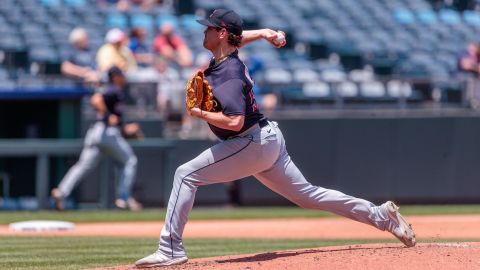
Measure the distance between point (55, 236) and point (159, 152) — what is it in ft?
13.0

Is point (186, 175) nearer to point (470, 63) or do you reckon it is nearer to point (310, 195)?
point (310, 195)

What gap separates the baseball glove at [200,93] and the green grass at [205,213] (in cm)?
632

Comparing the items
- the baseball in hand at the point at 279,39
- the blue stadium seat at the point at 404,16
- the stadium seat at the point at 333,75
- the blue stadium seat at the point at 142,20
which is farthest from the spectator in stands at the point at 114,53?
the blue stadium seat at the point at 404,16

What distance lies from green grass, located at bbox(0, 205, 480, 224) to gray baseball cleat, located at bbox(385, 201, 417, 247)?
6.03m

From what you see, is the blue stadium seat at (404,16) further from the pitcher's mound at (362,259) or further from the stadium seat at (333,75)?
the pitcher's mound at (362,259)

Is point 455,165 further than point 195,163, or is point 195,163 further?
point 455,165

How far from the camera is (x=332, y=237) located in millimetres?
A: 10508

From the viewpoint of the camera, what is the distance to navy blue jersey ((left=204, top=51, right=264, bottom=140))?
6.27 m

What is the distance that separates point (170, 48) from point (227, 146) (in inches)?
368

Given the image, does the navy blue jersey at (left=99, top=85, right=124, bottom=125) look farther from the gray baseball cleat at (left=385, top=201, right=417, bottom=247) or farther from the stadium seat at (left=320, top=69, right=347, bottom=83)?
the gray baseball cleat at (left=385, top=201, right=417, bottom=247)

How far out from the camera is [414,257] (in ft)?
21.3

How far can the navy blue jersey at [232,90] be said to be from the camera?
6273 millimetres

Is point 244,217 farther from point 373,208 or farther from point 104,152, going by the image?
point 373,208

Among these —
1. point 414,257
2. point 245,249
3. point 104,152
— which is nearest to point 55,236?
point 245,249
